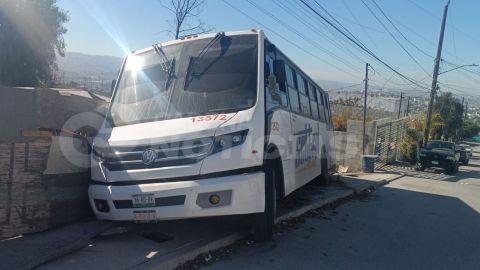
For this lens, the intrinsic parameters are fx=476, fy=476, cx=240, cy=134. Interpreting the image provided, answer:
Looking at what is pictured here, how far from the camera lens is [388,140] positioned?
1089 inches

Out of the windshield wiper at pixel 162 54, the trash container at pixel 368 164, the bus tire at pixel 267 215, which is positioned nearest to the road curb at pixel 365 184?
the trash container at pixel 368 164

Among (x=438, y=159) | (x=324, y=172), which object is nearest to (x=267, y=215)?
(x=324, y=172)

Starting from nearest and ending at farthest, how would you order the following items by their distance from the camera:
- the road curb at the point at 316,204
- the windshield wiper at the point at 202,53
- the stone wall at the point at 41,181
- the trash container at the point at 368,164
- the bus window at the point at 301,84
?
the stone wall at the point at 41,181 < the windshield wiper at the point at 202,53 < the road curb at the point at 316,204 < the bus window at the point at 301,84 < the trash container at the point at 368,164

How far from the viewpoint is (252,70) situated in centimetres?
637

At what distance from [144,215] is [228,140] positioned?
1.33 metres

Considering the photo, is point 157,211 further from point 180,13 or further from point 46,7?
point 46,7

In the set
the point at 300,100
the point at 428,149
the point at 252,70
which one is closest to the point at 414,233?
the point at 300,100

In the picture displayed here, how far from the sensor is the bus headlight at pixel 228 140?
5.56 m

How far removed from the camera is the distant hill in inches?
771

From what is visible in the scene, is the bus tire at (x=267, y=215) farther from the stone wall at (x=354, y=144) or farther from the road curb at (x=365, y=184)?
the stone wall at (x=354, y=144)

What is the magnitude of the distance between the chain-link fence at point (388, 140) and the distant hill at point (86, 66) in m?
13.9

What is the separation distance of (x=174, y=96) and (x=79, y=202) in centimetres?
190

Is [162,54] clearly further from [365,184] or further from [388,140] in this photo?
[388,140]

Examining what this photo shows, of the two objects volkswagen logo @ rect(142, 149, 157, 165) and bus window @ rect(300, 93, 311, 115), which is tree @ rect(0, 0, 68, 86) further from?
volkswagen logo @ rect(142, 149, 157, 165)
